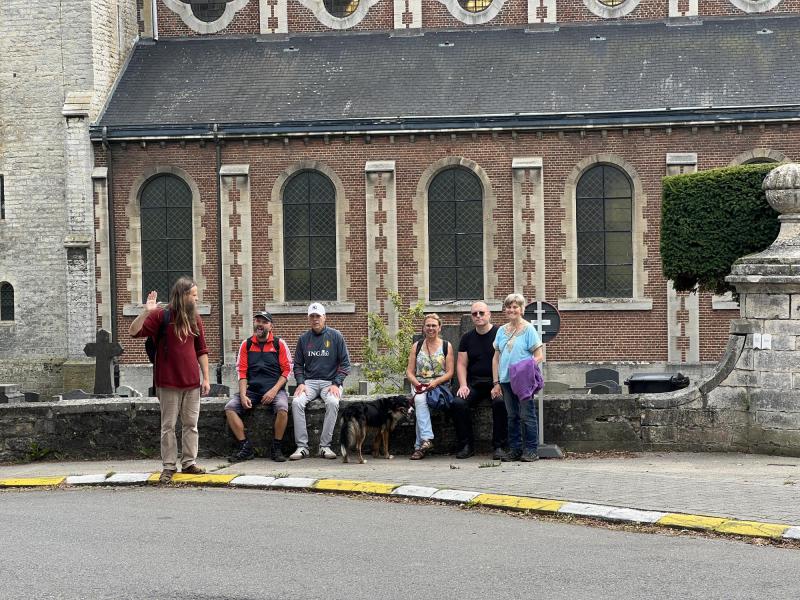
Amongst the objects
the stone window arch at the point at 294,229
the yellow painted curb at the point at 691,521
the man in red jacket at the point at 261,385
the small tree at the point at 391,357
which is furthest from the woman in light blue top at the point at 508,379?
the stone window arch at the point at 294,229

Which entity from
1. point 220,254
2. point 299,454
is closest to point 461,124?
point 220,254

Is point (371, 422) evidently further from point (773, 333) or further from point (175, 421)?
point (773, 333)

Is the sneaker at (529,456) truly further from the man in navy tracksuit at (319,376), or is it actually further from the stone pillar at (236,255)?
the stone pillar at (236,255)

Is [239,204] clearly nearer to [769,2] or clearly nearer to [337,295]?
[337,295]

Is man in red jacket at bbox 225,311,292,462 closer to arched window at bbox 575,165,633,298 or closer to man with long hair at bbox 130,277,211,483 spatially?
man with long hair at bbox 130,277,211,483

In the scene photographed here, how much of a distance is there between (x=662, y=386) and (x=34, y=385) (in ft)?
48.7

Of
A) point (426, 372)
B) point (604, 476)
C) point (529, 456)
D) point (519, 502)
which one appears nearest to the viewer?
point (519, 502)

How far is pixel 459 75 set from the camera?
28.3 metres

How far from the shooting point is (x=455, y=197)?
27.4 metres

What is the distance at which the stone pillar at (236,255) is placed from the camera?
27688 millimetres

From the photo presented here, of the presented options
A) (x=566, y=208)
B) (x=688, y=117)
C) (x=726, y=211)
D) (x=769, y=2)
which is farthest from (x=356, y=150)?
(x=726, y=211)

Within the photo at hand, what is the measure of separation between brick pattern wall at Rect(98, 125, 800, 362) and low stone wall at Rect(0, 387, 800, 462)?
1377 cm

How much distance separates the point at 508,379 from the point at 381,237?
49.8 ft

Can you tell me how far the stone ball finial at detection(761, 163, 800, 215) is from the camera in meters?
12.8
